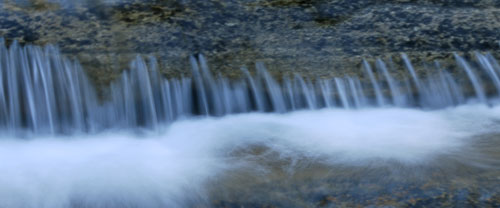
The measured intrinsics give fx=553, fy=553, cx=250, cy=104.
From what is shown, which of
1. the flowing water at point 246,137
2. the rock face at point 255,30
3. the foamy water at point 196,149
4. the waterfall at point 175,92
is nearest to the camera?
the flowing water at point 246,137

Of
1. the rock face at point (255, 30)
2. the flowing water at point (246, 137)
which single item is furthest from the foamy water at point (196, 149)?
the rock face at point (255, 30)

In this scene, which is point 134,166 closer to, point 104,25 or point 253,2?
point 104,25

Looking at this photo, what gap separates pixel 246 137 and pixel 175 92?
0.68 meters

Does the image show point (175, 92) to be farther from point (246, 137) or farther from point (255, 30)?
point (255, 30)

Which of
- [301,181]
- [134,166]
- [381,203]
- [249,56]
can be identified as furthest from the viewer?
[249,56]

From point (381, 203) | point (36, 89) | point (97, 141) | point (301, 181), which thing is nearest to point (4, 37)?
point (36, 89)

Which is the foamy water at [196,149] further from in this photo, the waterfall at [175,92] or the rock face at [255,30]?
the rock face at [255,30]

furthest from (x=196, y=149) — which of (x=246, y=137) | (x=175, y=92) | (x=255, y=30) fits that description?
(x=255, y=30)

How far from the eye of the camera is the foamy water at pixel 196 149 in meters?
2.86

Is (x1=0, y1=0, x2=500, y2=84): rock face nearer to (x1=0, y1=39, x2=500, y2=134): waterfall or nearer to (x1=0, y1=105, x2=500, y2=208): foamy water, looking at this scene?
(x1=0, y1=39, x2=500, y2=134): waterfall

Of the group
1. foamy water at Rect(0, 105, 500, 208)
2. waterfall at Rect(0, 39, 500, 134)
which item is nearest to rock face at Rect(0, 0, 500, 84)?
waterfall at Rect(0, 39, 500, 134)

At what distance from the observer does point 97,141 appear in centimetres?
373

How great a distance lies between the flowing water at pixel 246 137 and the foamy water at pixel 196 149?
0.04 feet

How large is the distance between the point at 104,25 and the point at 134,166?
1.37 metres
